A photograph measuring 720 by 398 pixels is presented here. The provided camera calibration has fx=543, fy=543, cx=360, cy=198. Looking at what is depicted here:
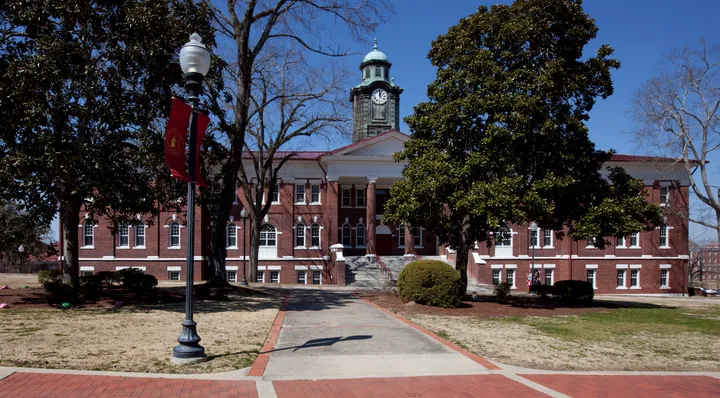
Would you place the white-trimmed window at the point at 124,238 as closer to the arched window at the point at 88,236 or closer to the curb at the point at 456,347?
the arched window at the point at 88,236

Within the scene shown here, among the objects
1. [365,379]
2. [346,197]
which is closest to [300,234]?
[346,197]

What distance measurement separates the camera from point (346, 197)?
40.7 metres

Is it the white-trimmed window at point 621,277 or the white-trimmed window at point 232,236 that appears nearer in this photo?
the white-trimmed window at point 232,236

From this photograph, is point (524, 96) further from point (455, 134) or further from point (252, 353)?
point (252, 353)

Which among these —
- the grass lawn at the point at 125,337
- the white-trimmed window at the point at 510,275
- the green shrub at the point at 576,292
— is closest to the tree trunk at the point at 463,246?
the green shrub at the point at 576,292

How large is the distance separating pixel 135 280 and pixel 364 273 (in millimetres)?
16827

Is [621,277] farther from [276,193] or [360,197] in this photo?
[276,193]

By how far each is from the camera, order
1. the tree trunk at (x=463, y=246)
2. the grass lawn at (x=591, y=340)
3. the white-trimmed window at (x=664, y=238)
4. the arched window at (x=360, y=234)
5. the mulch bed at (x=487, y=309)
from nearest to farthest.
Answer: the grass lawn at (x=591, y=340), the mulch bed at (x=487, y=309), the tree trunk at (x=463, y=246), the arched window at (x=360, y=234), the white-trimmed window at (x=664, y=238)

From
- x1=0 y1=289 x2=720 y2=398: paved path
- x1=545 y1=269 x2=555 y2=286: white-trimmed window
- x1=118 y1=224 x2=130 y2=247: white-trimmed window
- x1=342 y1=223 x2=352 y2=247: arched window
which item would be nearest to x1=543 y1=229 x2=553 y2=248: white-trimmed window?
x1=545 y1=269 x2=555 y2=286: white-trimmed window

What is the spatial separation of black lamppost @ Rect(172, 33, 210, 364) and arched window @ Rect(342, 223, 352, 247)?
3174 cm

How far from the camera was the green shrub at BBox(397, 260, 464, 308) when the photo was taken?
1670cm

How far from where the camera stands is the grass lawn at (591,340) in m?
8.92

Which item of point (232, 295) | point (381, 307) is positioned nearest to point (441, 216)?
point (381, 307)

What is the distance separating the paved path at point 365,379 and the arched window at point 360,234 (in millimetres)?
30442
